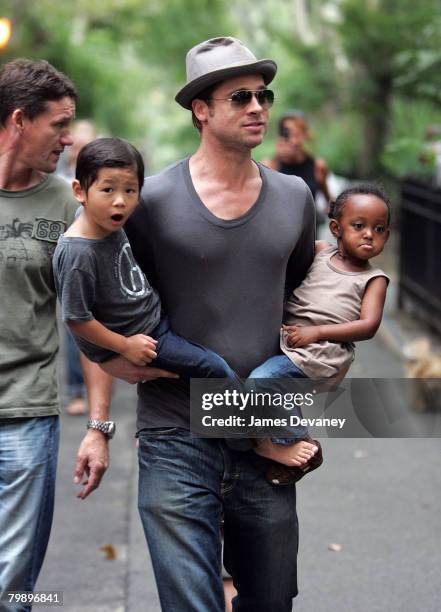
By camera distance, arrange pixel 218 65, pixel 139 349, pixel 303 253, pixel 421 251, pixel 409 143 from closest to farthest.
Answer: pixel 139 349
pixel 218 65
pixel 303 253
pixel 421 251
pixel 409 143

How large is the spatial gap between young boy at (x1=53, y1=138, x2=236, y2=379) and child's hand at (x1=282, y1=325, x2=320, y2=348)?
8.5 inches

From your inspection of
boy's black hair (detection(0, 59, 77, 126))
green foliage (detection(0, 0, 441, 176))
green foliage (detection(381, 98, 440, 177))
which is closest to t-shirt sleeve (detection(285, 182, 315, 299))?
boy's black hair (detection(0, 59, 77, 126))

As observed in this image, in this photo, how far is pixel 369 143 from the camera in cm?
2250

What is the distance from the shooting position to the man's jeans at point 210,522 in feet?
11.2

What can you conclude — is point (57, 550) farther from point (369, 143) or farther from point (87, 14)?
point (87, 14)

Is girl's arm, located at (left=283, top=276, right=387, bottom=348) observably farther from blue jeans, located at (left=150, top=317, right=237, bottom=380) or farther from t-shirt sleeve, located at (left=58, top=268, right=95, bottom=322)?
t-shirt sleeve, located at (left=58, top=268, right=95, bottom=322)

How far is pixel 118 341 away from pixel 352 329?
70 centimetres

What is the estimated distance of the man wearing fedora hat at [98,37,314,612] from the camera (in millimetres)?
3453

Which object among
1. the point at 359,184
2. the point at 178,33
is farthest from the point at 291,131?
the point at 178,33

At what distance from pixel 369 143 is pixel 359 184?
63.0 feet

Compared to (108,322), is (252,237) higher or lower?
higher

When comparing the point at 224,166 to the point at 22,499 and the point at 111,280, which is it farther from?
the point at 22,499

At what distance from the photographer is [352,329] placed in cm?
350

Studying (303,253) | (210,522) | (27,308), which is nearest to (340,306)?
(303,253)
